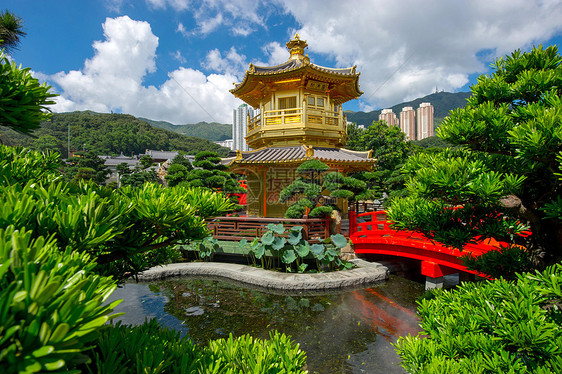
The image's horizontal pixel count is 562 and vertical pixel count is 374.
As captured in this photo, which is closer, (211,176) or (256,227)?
(256,227)

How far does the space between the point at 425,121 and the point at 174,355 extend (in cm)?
10033

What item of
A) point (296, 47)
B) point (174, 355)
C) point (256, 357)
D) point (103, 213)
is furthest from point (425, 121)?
point (103, 213)

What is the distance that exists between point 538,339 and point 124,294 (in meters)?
8.53

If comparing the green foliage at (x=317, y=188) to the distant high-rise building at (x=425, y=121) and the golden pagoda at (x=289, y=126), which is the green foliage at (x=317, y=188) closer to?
the golden pagoda at (x=289, y=126)

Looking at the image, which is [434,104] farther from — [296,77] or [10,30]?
[10,30]

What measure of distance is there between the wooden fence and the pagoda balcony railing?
4661 mm

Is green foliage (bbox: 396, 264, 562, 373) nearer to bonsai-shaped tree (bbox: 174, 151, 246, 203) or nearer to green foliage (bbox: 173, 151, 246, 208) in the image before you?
green foliage (bbox: 173, 151, 246, 208)

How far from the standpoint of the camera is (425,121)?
87375 millimetres

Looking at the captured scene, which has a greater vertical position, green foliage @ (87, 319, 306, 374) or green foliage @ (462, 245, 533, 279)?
green foliage @ (462, 245, 533, 279)

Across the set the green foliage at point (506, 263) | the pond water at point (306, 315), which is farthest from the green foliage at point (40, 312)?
the pond water at point (306, 315)

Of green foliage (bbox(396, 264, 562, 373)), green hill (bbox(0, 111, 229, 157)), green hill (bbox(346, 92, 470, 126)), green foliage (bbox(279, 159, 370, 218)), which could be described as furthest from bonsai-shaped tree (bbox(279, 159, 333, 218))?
green hill (bbox(346, 92, 470, 126))

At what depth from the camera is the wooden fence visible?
873cm

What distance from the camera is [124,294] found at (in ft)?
24.5

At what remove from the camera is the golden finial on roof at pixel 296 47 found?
43.2ft
